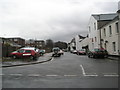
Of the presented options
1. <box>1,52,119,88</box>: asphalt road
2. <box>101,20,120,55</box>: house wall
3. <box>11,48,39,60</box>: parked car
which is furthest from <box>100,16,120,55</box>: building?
<box>11,48,39,60</box>: parked car

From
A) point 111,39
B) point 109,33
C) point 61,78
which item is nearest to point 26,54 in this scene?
point 61,78

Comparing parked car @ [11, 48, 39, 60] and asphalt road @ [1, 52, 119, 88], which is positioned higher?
parked car @ [11, 48, 39, 60]

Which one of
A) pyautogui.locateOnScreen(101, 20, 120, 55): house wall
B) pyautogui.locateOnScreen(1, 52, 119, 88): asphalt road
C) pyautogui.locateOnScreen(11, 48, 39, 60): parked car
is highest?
pyautogui.locateOnScreen(101, 20, 120, 55): house wall

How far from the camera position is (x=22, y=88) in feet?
18.4

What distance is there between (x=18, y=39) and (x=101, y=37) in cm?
6823

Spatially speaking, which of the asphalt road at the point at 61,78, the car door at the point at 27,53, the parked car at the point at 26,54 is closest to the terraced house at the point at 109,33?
the asphalt road at the point at 61,78

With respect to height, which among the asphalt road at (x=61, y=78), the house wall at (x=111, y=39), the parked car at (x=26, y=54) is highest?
the house wall at (x=111, y=39)

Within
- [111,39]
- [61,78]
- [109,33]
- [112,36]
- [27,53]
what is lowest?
[61,78]

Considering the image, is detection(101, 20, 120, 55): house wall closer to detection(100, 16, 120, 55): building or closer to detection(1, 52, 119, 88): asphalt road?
detection(100, 16, 120, 55): building

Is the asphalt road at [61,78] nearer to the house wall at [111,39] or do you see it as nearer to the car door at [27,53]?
the car door at [27,53]

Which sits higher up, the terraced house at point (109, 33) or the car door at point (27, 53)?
the terraced house at point (109, 33)

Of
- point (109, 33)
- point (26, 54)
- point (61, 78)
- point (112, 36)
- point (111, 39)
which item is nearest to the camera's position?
point (61, 78)

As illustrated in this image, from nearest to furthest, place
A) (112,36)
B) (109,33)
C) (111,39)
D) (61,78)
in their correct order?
(61,78), (112,36), (111,39), (109,33)

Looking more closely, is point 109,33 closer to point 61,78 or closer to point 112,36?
point 112,36
